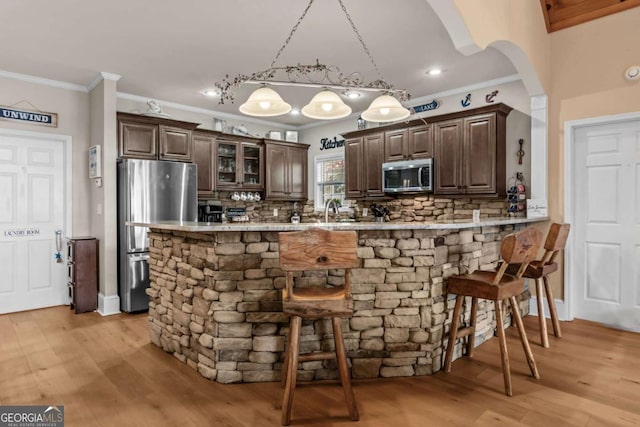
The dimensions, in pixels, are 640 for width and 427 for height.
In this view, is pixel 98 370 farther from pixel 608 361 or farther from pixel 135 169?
pixel 608 361

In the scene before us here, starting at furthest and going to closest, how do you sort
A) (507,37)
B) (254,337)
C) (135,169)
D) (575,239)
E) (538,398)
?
(135,169)
(575,239)
(507,37)
(254,337)
(538,398)

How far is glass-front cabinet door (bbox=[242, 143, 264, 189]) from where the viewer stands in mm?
6208

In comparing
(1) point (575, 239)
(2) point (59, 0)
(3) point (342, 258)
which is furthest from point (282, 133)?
(3) point (342, 258)

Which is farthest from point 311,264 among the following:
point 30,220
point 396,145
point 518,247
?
point 30,220

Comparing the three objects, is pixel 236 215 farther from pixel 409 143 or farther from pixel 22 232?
pixel 409 143

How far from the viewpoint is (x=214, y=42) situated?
356 centimetres

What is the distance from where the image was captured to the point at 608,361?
9.27ft

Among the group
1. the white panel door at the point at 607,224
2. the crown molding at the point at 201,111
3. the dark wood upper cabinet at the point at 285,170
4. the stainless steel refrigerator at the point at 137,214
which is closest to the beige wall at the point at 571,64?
the white panel door at the point at 607,224

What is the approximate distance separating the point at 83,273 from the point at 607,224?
5.66 m

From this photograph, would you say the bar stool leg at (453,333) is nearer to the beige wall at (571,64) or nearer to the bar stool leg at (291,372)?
the bar stool leg at (291,372)

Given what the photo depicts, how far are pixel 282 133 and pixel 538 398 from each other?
5.72 metres

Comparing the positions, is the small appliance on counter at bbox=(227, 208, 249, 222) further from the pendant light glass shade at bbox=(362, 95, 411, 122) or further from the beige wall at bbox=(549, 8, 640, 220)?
the beige wall at bbox=(549, 8, 640, 220)

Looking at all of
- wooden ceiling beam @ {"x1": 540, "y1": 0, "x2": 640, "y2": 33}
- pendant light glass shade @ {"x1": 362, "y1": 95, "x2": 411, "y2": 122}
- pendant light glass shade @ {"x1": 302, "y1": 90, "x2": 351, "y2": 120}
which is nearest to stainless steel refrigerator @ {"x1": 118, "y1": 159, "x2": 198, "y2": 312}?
pendant light glass shade @ {"x1": 302, "y1": 90, "x2": 351, "y2": 120}
